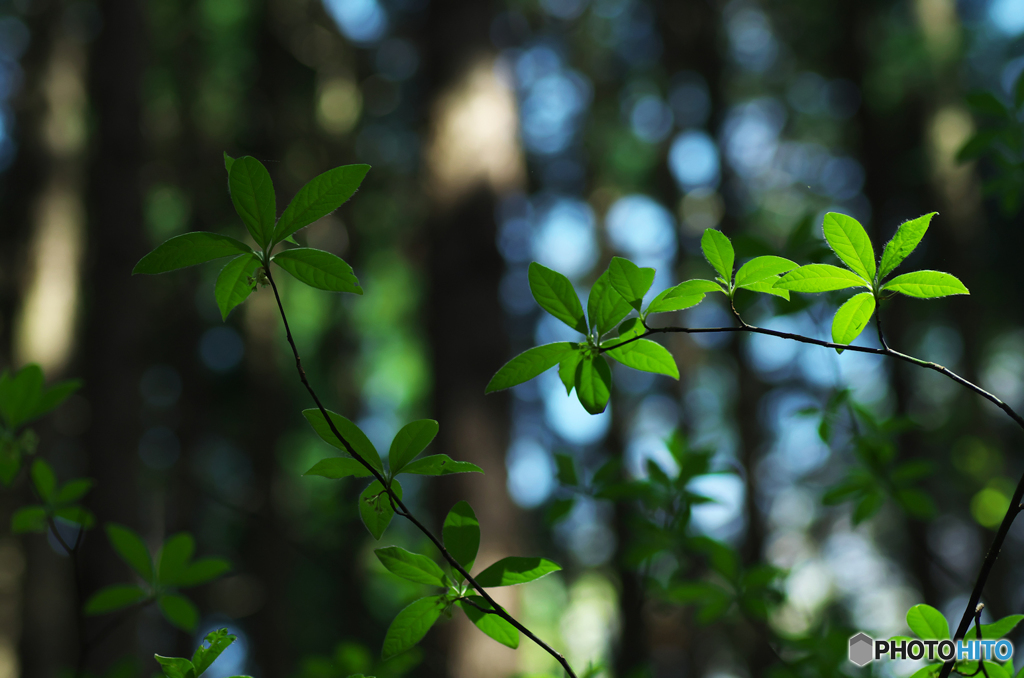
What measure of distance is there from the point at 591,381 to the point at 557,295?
11cm

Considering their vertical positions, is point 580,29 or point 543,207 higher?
point 580,29

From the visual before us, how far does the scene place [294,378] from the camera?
419 inches

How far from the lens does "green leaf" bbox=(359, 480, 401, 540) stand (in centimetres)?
74

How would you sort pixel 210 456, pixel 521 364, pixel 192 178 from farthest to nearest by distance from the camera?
pixel 210 456 < pixel 192 178 < pixel 521 364

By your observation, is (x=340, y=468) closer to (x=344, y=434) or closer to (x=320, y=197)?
(x=344, y=434)

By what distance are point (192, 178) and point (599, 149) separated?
5.98 m

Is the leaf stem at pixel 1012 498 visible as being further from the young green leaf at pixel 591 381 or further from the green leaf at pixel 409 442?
the green leaf at pixel 409 442

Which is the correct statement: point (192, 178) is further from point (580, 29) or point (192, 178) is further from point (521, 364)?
point (521, 364)

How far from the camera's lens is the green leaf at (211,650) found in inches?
29.3

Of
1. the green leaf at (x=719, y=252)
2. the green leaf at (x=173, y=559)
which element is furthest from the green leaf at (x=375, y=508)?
the green leaf at (x=173, y=559)

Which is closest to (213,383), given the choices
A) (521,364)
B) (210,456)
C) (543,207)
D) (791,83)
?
(210,456)

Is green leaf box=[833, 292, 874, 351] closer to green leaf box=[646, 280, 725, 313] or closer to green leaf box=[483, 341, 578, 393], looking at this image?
green leaf box=[646, 280, 725, 313]

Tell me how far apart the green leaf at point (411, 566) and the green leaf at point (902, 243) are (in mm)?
640

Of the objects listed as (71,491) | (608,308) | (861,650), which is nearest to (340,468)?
(608,308)
